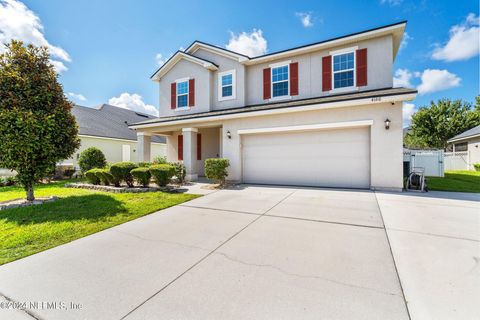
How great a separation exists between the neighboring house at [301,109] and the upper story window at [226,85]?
0.06 metres

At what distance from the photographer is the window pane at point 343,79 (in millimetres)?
9559

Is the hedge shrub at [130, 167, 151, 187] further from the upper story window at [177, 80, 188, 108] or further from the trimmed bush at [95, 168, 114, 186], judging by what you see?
the upper story window at [177, 80, 188, 108]

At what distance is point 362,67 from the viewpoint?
9.30 m

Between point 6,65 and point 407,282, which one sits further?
point 6,65

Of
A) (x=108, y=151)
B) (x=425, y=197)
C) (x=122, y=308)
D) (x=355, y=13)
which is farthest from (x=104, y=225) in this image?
(x=108, y=151)

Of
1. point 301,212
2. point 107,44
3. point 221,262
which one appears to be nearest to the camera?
point 221,262

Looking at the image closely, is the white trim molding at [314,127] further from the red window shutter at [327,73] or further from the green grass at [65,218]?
the green grass at [65,218]

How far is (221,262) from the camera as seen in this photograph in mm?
2986

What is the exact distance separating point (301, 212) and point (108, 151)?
18.7 metres

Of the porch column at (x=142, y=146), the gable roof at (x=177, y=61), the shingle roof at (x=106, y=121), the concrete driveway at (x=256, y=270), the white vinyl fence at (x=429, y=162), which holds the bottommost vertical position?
the concrete driveway at (x=256, y=270)

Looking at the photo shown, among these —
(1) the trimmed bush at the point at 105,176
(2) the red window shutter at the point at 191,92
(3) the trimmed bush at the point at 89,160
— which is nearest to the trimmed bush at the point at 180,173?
(1) the trimmed bush at the point at 105,176

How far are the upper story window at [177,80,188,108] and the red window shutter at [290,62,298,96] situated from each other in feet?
21.4

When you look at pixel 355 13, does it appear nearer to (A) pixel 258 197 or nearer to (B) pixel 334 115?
(B) pixel 334 115

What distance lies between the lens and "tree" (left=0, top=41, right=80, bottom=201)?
5887mm
